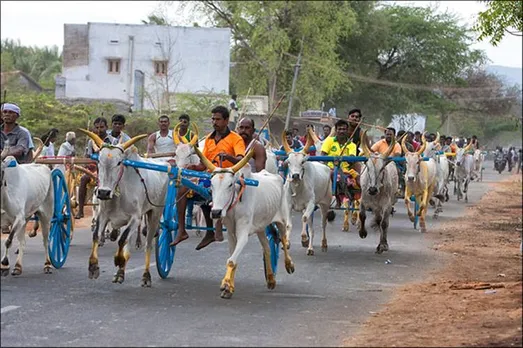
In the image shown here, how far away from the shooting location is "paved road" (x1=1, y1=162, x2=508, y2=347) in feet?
26.1

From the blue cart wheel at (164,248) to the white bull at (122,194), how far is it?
0.21 meters

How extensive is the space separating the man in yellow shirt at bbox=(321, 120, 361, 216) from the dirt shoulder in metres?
1.87

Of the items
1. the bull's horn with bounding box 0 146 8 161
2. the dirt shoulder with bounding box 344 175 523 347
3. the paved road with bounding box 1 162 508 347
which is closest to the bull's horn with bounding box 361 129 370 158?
the paved road with bounding box 1 162 508 347

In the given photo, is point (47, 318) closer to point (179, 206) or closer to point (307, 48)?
point (179, 206)

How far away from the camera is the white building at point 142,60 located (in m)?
47.0

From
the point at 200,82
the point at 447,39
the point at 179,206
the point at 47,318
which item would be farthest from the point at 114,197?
the point at 447,39

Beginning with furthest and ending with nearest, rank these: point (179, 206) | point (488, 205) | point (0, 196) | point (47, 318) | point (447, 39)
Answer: point (447, 39)
point (488, 205)
point (179, 206)
point (0, 196)
point (47, 318)

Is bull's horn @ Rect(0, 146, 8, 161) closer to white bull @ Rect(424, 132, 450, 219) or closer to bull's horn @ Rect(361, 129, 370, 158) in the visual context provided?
bull's horn @ Rect(361, 129, 370, 158)

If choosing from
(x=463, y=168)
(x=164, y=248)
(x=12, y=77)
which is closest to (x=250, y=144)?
(x=164, y=248)

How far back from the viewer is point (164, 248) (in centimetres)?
1159

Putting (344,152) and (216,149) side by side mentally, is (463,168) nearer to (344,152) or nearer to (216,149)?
(344,152)

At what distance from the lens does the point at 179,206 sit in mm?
11234

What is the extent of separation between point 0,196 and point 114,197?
122 centimetres

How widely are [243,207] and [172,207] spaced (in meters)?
1.35
